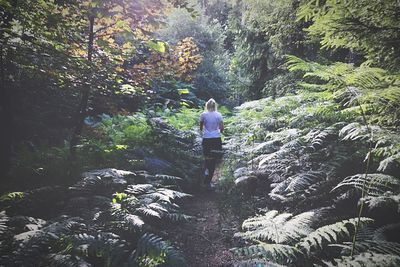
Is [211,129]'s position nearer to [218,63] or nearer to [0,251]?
[0,251]

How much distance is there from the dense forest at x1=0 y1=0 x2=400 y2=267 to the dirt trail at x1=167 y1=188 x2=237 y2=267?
3 centimetres

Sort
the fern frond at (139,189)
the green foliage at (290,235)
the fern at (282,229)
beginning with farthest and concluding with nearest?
the fern frond at (139,189) < the fern at (282,229) < the green foliage at (290,235)

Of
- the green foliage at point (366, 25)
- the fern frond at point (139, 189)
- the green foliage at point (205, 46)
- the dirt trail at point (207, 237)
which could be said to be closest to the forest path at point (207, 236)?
the dirt trail at point (207, 237)

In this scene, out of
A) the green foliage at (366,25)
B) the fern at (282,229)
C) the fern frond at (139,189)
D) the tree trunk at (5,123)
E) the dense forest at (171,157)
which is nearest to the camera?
the fern at (282,229)

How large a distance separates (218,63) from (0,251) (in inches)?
605

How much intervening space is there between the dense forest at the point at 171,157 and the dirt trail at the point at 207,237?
0.03 m

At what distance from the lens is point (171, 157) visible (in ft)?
22.3

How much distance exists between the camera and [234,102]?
16.7 m

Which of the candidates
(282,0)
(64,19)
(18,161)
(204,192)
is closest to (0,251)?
(18,161)

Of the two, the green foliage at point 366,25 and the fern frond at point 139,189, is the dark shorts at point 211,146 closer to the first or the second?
the fern frond at point 139,189

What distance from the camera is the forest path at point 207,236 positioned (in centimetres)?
406

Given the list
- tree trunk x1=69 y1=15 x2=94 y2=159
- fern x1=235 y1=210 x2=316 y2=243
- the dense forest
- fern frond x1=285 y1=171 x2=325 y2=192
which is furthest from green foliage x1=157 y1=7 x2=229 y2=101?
fern x1=235 y1=210 x2=316 y2=243

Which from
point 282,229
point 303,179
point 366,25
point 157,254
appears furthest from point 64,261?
point 366,25

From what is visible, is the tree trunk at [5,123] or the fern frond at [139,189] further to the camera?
the tree trunk at [5,123]
